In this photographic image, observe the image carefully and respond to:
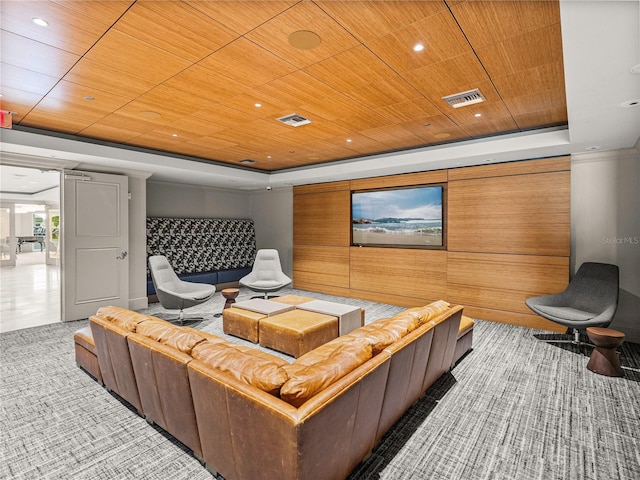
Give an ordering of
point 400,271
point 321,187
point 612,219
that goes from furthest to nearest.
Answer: point 321,187 → point 400,271 → point 612,219

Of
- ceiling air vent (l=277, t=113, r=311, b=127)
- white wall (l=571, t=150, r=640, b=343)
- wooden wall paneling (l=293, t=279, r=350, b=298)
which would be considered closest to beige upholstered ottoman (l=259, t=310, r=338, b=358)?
ceiling air vent (l=277, t=113, r=311, b=127)

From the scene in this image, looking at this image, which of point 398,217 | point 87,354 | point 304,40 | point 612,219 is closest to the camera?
point 304,40

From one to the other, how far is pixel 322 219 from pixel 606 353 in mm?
5250

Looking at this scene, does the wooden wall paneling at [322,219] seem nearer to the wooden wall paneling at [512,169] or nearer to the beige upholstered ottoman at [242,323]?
the wooden wall paneling at [512,169]

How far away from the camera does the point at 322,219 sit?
7469 mm

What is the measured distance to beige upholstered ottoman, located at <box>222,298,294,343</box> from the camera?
13.5ft

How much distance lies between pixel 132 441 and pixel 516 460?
253 cm

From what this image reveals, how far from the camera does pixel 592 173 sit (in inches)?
181

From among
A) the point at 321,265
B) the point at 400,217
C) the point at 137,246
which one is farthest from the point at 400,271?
the point at 137,246

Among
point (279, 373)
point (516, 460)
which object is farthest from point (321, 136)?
point (516, 460)

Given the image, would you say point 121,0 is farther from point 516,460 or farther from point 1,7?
point 516,460

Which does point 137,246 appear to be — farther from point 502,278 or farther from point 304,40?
point 502,278

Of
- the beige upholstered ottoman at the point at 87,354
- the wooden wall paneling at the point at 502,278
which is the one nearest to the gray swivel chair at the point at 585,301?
the wooden wall paneling at the point at 502,278

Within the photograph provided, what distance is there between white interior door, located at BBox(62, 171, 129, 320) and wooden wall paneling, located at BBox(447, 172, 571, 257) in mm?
5641
